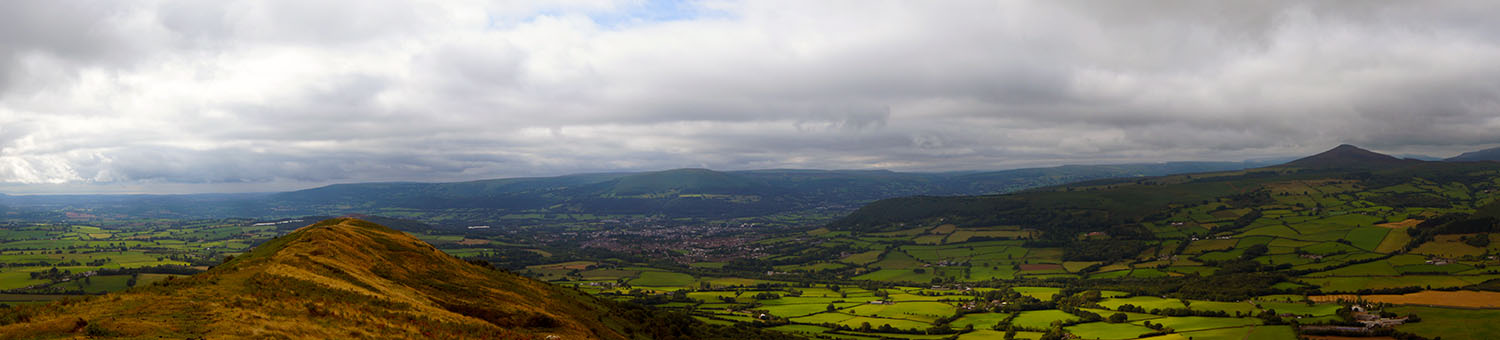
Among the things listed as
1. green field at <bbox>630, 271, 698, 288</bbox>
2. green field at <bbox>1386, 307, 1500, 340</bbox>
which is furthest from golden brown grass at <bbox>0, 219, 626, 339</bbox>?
green field at <bbox>630, 271, 698, 288</bbox>

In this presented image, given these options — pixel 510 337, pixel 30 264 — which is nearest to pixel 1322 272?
pixel 510 337

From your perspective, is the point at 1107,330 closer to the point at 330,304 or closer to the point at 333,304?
the point at 333,304

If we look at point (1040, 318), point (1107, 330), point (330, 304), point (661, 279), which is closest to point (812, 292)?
point (661, 279)

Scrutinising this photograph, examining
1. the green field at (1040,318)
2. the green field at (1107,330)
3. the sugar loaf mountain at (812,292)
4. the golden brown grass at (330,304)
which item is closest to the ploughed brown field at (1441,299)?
the sugar loaf mountain at (812,292)

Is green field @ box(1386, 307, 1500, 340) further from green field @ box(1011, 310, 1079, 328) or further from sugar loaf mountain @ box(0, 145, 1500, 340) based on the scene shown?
green field @ box(1011, 310, 1079, 328)

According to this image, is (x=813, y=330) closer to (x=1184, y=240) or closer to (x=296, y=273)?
(x=296, y=273)

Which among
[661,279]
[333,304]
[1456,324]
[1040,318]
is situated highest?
[333,304]
